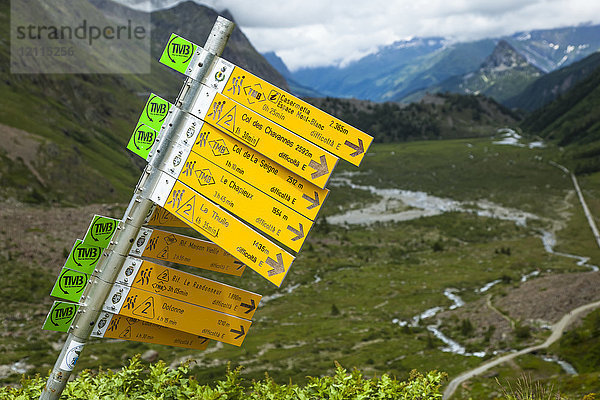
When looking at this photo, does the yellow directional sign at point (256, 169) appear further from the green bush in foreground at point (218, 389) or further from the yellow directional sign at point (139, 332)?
the green bush in foreground at point (218, 389)

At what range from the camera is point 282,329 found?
46.7 m

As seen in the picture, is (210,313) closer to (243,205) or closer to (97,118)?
(243,205)

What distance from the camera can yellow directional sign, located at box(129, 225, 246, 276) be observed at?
21.9 ft

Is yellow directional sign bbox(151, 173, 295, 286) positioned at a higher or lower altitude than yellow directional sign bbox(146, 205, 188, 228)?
higher

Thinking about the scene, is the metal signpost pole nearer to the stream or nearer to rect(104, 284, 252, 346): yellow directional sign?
rect(104, 284, 252, 346): yellow directional sign

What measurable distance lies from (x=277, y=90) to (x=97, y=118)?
14394cm

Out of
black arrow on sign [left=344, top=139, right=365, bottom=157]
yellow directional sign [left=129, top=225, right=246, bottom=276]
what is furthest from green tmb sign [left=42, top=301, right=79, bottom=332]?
black arrow on sign [left=344, top=139, right=365, bottom=157]

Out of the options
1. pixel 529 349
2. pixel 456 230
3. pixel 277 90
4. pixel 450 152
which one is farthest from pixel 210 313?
pixel 450 152

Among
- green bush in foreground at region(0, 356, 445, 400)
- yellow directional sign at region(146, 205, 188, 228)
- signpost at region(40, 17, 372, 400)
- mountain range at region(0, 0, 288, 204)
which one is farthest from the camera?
mountain range at region(0, 0, 288, 204)

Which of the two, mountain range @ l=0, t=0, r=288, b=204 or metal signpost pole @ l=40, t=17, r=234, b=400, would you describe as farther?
mountain range @ l=0, t=0, r=288, b=204

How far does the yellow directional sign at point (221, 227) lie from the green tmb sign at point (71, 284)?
1.55 m

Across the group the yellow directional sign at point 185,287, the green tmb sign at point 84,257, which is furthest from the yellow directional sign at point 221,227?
the green tmb sign at point 84,257

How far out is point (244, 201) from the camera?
6.45m

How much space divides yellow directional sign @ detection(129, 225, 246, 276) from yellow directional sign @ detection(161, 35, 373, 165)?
7.44 ft
